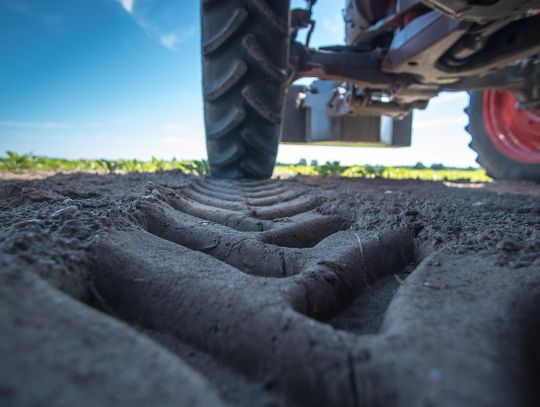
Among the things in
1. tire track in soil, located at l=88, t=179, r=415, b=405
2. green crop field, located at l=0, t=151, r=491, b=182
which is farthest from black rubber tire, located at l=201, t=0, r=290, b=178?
green crop field, located at l=0, t=151, r=491, b=182

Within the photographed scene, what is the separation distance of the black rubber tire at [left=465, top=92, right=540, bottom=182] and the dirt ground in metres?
2.52

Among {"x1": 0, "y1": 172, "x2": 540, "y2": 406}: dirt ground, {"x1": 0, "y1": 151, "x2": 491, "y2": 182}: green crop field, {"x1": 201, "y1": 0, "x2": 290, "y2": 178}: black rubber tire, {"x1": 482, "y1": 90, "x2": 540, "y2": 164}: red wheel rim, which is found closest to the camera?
{"x1": 0, "y1": 172, "x2": 540, "y2": 406}: dirt ground

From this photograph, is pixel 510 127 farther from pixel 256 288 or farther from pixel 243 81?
pixel 256 288

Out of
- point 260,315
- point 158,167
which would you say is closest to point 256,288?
point 260,315

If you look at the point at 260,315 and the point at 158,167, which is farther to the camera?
the point at 158,167

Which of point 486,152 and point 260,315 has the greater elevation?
point 486,152

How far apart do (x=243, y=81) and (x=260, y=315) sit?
1.66 metres

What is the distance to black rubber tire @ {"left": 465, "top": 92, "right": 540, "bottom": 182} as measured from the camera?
297 cm

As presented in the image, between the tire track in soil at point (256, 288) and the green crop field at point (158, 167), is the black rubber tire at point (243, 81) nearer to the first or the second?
the tire track in soil at point (256, 288)

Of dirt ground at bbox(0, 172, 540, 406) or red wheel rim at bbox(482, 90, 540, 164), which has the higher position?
red wheel rim at bbox(482, 90, 540, 164)

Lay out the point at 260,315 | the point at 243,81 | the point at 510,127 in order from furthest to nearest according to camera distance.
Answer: the point at 510,127
the point at 243,81
the point at 260,315

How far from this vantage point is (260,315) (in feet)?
1.54

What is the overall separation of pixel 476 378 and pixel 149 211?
2.50ft

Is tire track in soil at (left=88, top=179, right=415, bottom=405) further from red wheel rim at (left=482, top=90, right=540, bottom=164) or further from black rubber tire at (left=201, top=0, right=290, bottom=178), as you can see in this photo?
red wheel rim at (left=482, top=90, right=540, bottom=164)
